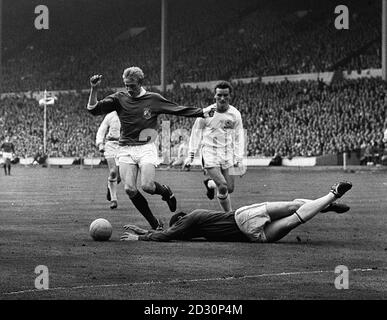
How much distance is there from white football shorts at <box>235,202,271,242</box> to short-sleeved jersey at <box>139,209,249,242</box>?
0.14 metres

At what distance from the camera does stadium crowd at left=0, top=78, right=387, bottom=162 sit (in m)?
47.5

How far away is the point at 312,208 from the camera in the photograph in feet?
37.4

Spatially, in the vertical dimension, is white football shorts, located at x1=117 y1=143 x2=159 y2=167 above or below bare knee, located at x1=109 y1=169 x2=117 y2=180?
above

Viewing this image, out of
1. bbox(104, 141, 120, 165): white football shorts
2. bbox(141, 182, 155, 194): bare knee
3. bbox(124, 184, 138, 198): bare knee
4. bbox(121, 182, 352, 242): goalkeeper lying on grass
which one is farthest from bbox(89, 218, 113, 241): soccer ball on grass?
bbox(104, 141, 120, 165): white football shorts

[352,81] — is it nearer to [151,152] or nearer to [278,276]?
[151,152]

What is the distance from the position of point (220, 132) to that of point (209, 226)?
4.77m

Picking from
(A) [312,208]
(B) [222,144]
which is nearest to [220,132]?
(B) [222,144]

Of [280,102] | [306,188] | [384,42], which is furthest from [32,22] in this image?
[306,188]

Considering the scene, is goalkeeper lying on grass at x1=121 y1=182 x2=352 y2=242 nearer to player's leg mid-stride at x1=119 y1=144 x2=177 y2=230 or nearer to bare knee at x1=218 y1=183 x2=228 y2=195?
player's leg mid-stride at x1=119 y1=144 x2=177 y2=230

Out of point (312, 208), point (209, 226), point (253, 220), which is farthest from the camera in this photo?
point (209, 226)

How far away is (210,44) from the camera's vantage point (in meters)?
69.3

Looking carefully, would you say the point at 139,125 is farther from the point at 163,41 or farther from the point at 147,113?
the point at 163,41

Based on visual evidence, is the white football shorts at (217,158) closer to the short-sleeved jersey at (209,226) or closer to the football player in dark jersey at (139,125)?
the football player in dark jersey at (139,125)

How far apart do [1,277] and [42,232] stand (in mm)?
5143
